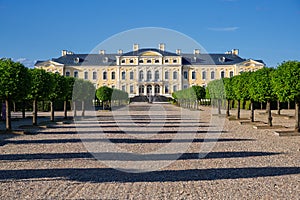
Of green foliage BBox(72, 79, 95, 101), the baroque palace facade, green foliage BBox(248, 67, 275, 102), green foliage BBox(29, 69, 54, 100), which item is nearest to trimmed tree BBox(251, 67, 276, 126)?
green foliage BBox(248, 67, 275, 102)

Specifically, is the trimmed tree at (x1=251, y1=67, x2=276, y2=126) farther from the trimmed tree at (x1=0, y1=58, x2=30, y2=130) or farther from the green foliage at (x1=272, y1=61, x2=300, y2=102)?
the trimmed tree at (x1=0, y1=58, x2=30, y2=130)

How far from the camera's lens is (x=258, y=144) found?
40.3 ft

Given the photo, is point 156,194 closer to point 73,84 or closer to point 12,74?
point 12,74

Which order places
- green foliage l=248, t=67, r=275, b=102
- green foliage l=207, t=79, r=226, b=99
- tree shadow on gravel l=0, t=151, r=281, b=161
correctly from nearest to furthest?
tree shadow on gravel l=0, t=151, r=281, b=161 < green foliage l=248, t=67, r=275, b=102 < green foliage l=207, t=79, r=226, b=99

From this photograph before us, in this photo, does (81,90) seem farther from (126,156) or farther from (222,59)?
(222,59)

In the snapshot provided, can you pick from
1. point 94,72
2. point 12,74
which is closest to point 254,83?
point 12,74

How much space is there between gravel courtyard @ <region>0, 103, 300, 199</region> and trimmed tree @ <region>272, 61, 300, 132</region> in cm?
170

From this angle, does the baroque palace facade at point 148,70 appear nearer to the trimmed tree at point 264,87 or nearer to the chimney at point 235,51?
the chimney at point 235,51

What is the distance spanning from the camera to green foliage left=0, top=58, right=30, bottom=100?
48.6ft

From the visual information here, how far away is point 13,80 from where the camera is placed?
587 inches

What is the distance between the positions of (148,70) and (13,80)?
63295 millimetres

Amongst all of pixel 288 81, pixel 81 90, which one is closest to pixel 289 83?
pixel 288 81

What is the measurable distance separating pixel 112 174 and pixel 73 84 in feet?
59.9

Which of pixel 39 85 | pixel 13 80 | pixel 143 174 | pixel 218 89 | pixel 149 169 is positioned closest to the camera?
pixel 143 174
